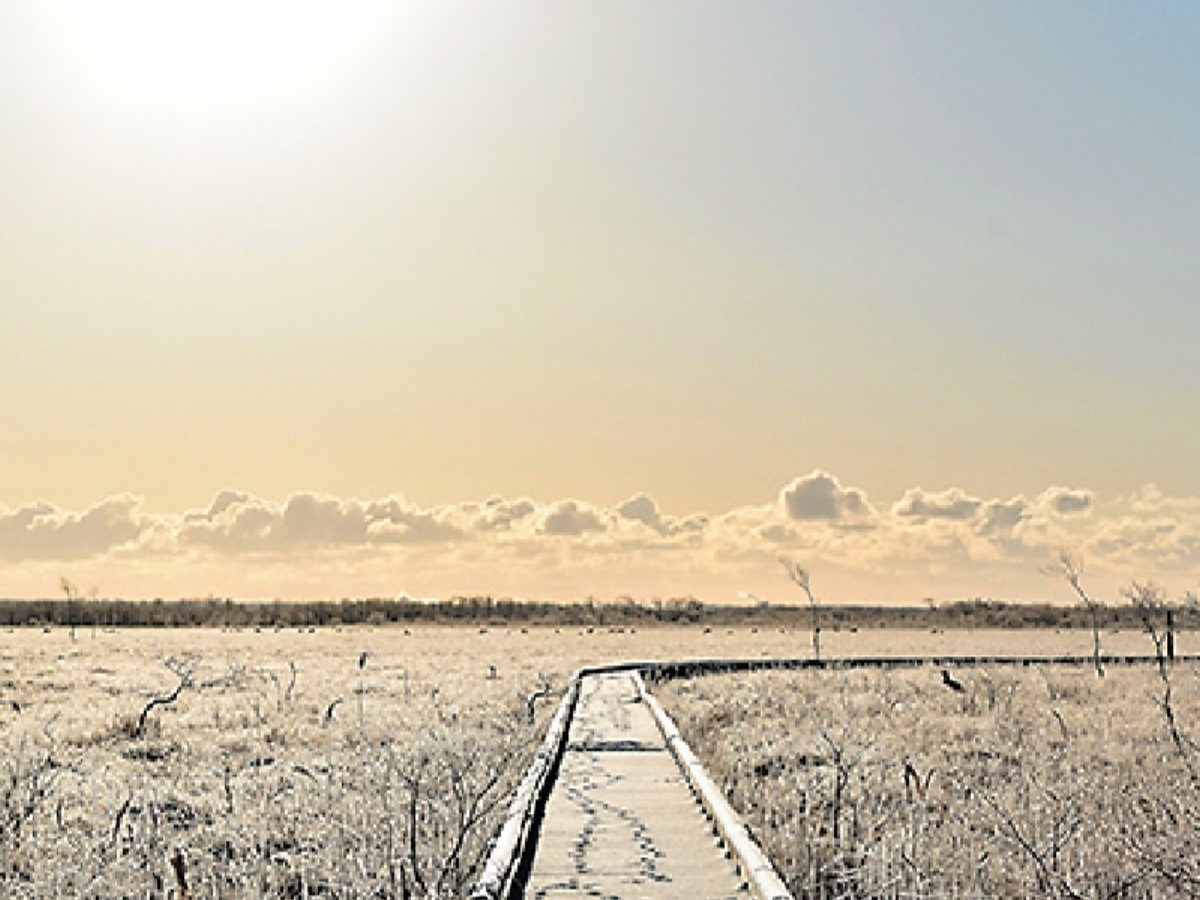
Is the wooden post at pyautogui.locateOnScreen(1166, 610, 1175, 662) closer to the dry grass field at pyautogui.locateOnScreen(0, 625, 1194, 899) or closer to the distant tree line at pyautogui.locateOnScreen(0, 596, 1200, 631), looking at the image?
the dry grass field at pyautogui.locateOnScreen(0, 625, 1194, 899)

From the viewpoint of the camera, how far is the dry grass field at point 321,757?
33.3 feet

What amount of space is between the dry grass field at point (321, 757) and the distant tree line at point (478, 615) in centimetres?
4958

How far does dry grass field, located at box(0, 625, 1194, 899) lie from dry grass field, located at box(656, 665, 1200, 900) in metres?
0.14

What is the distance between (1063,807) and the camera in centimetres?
1127

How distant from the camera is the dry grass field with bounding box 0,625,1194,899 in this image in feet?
33.3

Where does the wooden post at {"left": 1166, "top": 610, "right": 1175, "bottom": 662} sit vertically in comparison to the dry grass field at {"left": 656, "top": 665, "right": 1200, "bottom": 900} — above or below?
Answer: above

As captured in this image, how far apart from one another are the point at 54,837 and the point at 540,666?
27604 mm

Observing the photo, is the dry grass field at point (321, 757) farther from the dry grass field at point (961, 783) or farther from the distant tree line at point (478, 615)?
the distant tree line at point (478, 615)

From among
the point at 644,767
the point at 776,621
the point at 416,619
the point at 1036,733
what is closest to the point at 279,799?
the point at 644,767

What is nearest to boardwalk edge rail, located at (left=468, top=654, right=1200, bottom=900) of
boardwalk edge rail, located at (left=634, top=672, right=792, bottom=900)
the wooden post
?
boardwalk edge rail, located at (left=634, top=672, right=792, bottom=900)

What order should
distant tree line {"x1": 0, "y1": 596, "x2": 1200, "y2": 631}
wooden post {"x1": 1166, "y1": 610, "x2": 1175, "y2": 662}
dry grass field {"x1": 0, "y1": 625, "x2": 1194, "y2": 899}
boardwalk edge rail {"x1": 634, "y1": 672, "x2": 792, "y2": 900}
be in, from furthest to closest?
distant tree line {"x1": 0, "y1": 596, "x2": 1200, "y2": 631}
wooden post {"x1": 1166, "y1": 610, "x2": 1175, "y2": 662}
dry grass field {"x1": 0, "y1": 625, "x2": 1194, "y2": 899}
boardwalk edge rail {"x1": 634, "y1": 672, "x2": 792, "y2": 900}

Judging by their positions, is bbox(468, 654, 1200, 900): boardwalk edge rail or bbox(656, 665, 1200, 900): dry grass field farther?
bbox(656, 665, 1200, 900): dry grass field

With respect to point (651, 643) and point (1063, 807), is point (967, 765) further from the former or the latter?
point (651, 643)

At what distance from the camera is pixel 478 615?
96000mm
